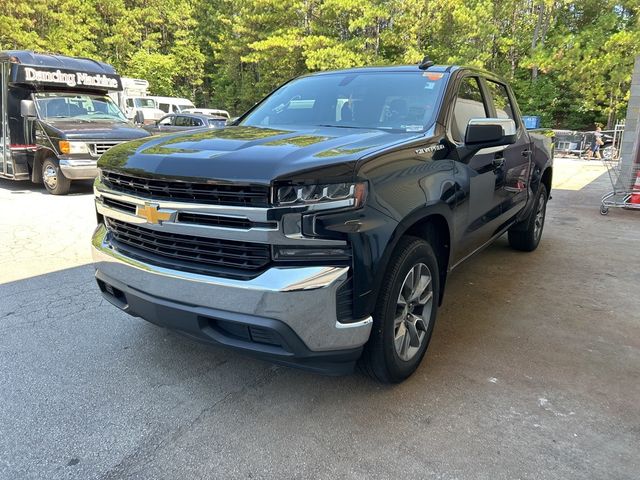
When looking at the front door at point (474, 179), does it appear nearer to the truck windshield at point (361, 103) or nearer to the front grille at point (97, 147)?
the truck windshield at point (361, 103)

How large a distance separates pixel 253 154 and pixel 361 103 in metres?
1.50

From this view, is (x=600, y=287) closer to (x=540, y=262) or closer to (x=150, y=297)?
(x=540, y=262)

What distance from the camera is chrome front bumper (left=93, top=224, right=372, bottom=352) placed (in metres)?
2.18

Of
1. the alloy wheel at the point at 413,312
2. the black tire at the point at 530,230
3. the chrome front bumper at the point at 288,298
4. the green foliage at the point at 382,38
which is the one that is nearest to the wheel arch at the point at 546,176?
the black tire at the point at 530,230

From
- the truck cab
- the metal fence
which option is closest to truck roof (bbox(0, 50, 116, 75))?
the truck cab

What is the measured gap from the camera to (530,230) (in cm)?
563

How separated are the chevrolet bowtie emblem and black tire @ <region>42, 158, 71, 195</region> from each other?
743 centimetres

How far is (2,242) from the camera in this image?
231 inches

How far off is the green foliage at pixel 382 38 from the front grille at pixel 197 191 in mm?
22675

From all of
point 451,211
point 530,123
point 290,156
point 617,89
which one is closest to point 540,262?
point 530,123

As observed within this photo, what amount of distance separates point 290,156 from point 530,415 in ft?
6.05

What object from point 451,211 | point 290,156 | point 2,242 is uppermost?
point 290,156

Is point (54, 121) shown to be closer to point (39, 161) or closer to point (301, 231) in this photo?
point (39, 161)

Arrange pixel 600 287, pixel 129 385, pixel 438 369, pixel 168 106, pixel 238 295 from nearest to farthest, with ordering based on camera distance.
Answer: pixel 238 295
pixel 129 385
pixel 438 369
pixel 600 287
pixel 168 106
